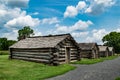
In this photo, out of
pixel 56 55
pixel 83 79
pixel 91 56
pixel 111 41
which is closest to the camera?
pixel 83 79

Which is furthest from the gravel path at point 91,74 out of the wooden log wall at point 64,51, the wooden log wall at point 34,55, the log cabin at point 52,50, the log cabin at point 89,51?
the log cabin at point 89,51

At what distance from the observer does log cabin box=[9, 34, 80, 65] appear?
87.6 feet

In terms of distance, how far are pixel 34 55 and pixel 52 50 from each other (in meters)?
4.29

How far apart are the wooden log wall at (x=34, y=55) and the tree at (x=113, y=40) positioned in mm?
90284

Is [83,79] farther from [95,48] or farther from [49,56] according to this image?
[95,48]

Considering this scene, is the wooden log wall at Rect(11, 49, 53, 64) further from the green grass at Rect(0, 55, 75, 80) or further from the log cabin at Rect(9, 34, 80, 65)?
the green grass at Rect(0, 55, 75, 80)

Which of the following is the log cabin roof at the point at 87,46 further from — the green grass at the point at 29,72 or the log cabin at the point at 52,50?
the green grass at the point at 29,72

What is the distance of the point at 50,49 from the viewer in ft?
87.6

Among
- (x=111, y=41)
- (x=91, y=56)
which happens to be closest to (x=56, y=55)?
(x=91, y=56)

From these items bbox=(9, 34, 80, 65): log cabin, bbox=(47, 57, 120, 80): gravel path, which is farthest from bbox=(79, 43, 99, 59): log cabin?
bbox=(47, 57, 120, 80): gravel path

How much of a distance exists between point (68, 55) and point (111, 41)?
10231 cm

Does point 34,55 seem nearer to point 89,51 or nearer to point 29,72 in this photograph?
point 29,72

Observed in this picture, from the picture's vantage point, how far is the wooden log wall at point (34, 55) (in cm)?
2702

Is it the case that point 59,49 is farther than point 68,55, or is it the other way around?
point 68,55
